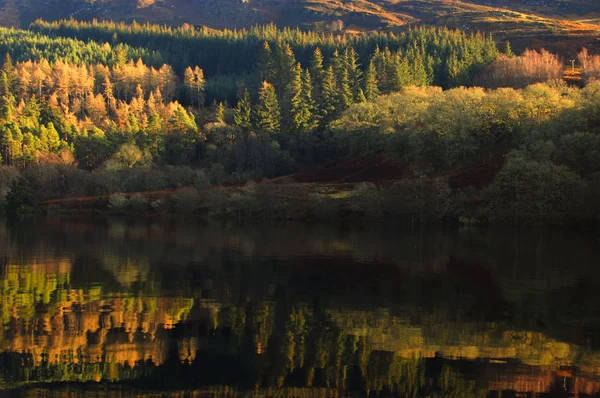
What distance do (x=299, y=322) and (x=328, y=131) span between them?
109641 millimetres

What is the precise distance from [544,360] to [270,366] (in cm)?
939

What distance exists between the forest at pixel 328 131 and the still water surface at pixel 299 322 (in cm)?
2867

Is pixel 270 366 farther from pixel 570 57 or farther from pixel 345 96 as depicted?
pixel 570 57

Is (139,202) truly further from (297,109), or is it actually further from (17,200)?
(297,109)

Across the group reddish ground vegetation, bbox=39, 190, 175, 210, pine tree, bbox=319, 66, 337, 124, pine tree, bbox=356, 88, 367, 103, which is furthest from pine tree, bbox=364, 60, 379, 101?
reddish ground vegetation, bbox=39, 190, 175, 210

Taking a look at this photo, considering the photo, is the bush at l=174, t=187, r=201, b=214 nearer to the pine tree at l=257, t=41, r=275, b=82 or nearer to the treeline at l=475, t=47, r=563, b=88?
the pine tree at l=257, t=41, r=275, b=82

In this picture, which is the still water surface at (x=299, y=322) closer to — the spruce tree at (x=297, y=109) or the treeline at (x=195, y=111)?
the treeline at (x=195, y=111)

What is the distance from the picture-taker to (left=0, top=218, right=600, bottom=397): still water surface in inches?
904

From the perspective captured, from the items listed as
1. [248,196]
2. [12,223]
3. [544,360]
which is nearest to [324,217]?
[248,196]

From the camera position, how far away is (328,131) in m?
139

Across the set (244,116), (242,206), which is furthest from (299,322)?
(244,116)

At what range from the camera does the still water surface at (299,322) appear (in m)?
23.0

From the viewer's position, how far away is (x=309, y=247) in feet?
205

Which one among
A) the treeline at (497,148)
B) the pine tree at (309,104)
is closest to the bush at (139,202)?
the treeline at (497,148)
